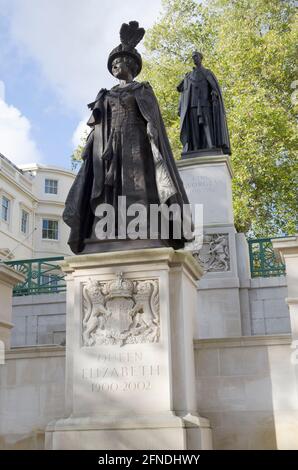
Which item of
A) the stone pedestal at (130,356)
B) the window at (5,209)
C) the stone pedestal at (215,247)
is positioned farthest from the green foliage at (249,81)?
the window at (5,209)

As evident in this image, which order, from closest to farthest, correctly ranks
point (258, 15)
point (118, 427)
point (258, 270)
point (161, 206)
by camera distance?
point (118, 427), point (161, 206), point (258, 270), point (258, 15)

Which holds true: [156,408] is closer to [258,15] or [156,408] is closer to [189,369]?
[189,369]

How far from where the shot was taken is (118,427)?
6.93m

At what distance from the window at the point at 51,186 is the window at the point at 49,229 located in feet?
8.92

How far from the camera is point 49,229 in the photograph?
5397cm

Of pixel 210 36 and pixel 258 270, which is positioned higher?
pixel 210 36

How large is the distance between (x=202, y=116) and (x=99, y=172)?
8069 millimetres

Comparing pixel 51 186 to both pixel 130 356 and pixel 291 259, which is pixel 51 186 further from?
pixel 130 356

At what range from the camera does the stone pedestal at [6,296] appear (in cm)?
926

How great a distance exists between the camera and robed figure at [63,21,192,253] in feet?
26.9

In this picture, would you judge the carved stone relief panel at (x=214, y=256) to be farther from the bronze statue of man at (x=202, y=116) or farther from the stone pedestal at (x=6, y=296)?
the stone pedestal at (x=6, y=296)

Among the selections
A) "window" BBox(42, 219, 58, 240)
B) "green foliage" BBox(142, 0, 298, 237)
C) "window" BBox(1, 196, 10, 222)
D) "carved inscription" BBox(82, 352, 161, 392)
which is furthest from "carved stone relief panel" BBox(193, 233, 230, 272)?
"window" BBox(42, 219, 58, 240)

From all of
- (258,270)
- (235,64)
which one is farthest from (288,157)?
(258,270)

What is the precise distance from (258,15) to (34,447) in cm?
2933
